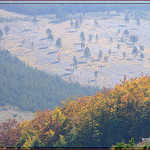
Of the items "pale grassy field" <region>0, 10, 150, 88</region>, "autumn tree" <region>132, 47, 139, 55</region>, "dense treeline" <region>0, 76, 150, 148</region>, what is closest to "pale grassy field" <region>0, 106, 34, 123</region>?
"pale grassy field" <region>0, 10, 150, 88</region>

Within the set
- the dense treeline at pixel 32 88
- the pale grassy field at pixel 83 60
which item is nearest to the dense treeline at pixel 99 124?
the dense treeline at pixel 32 88

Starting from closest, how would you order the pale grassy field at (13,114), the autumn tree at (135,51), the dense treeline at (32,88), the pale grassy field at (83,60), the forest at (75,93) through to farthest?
1. the forest at (75,93)
2. the pale grassy field at (13,114)
3. the dense treeline at (32,88)
4. the pale grassy field at (83,60)
5. the autumn tree at (135,51)

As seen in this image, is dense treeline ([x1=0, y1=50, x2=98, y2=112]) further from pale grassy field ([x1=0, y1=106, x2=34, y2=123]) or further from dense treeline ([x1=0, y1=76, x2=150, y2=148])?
dense treeline ([x1=0, y1=76, x2=150, y2=148])

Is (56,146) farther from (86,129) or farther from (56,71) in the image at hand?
(56,71)

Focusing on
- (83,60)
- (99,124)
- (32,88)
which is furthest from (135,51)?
(99,124)

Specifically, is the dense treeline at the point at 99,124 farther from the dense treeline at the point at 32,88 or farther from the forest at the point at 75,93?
the dense treeline at the point at 32,88
